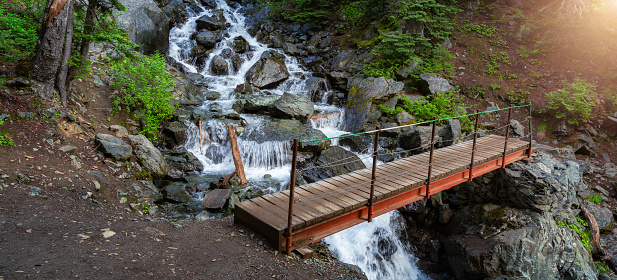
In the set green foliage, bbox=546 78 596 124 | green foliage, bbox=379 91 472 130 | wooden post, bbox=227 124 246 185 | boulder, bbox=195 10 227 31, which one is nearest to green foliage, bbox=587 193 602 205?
green foliage, bbox=546 78 596 124

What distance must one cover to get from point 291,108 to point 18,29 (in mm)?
8525

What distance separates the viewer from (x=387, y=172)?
758cm

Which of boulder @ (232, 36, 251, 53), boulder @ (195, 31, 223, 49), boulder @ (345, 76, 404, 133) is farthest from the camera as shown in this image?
boulder @ (232, 36, 251, 53)

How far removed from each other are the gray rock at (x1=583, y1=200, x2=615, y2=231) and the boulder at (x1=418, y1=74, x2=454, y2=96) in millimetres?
6547

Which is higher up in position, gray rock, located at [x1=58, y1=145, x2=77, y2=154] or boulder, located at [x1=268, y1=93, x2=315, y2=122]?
boulder, located at [x1=268, y1=93, x2=315, y2=122]

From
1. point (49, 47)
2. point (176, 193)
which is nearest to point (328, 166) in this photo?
point (176, 193)

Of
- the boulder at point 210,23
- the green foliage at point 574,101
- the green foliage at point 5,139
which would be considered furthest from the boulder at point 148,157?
the green foliage at point 574,101

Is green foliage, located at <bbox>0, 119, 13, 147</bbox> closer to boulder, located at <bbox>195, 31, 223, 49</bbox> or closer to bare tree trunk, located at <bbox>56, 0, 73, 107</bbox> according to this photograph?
bare tree trunk, located at <bbox>56, 0, 73, 107</bbox>

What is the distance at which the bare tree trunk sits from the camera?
25.9ft

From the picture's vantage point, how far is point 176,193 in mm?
8734

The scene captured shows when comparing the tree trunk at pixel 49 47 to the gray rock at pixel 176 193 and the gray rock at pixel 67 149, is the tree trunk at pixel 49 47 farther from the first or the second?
the gray rock at pixel 176 193

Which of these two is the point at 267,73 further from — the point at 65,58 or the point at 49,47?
the point at 49,47

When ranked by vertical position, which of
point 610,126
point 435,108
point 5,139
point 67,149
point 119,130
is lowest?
point 67,149

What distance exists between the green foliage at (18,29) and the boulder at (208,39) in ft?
33.1
